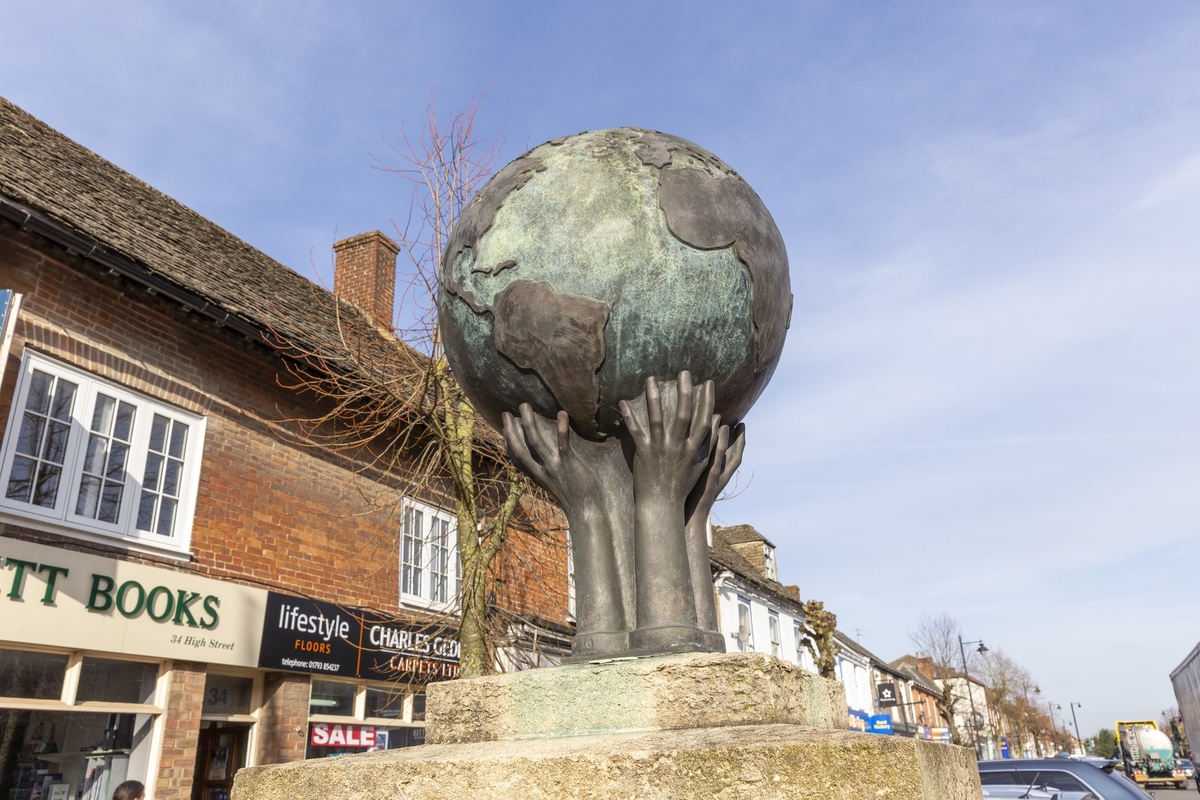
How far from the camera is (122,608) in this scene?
823 centimetres

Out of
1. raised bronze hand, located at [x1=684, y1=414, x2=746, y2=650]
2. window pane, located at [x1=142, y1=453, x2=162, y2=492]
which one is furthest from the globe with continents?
window pane, located at [x1=142, y1=453, x2=162, y2=492]

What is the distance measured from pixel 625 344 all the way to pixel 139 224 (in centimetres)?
994

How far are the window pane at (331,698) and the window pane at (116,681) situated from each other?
2196 millimetres

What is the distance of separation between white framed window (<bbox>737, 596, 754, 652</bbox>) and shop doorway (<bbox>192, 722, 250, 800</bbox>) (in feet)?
52.7

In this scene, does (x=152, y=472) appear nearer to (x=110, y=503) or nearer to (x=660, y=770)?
(x=110, y=503)

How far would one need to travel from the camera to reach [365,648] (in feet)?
36.4

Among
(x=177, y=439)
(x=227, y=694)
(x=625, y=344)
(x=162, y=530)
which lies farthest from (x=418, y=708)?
(x=625, y=344)

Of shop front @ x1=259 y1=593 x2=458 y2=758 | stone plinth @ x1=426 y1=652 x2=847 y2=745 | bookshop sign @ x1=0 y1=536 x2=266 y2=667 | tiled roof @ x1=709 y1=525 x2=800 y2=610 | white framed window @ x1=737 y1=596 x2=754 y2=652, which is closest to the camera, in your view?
stone plinth @ x1=426 y1=652 x2=847 y2=745

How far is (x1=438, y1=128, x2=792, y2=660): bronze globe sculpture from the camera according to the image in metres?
2.80

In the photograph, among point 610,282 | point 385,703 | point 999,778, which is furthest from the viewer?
point 385,703

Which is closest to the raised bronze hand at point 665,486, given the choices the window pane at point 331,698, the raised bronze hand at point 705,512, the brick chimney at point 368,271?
the raised bronze hand at point 705,512

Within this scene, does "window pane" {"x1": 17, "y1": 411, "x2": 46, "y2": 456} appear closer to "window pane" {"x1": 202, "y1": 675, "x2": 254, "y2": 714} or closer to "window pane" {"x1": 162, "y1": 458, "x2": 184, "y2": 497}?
"window pane" {"x1": 162, "y1": 458, "x2": 184, "y2": 497}

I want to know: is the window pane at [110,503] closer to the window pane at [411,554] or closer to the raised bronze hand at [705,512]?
the window pane at [411,554]

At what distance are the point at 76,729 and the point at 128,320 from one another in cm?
418
